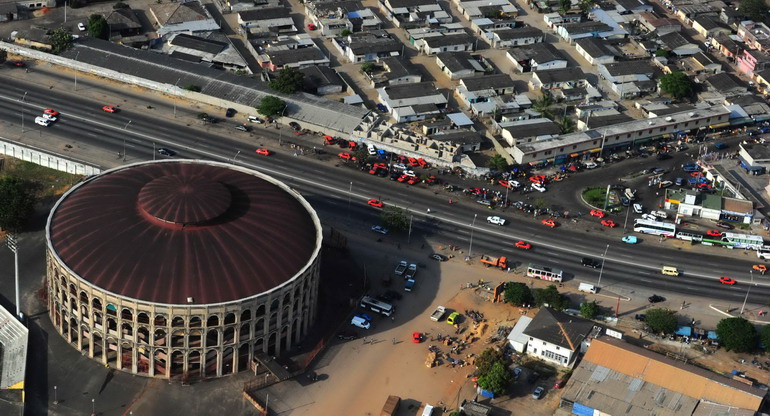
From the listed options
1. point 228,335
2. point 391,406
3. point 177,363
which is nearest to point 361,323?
point 391,406

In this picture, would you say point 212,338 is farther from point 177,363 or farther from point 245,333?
point 177,363

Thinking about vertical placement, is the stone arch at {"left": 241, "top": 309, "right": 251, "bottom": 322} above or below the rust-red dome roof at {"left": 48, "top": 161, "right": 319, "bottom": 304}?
below

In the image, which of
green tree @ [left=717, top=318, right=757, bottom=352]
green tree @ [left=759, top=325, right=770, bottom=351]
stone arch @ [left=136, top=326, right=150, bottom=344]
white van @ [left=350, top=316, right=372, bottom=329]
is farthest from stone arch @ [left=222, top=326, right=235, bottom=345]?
green tree @ [left=759, top=325, right=770, bottom=351]

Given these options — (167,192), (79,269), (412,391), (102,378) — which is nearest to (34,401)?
(102,378)

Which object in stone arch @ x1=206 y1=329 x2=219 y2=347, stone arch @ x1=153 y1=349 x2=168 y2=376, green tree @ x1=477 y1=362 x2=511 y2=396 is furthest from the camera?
green tree @ x1=477 y1=362 x2=511 y2=396

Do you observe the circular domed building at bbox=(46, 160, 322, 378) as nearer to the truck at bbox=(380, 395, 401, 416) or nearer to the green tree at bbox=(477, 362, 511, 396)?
→ the truck at bbox=(380, 395, 401, 416)

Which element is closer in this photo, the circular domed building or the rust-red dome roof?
the circular domed building

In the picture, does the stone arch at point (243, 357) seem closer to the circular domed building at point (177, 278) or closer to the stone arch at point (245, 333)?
the circular domed building at point (177, 278)

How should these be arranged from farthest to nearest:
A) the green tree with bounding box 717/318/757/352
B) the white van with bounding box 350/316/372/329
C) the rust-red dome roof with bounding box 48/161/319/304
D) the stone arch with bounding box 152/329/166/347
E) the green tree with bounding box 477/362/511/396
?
the white van with bounding box 350/316/372/329
the green tree with bounding box 717/318/757/352
the green tree with bounding box 477/362/511/396
the stone arch with bounding box 152/329/166/347
the rust-red dome roof with bounding box 48/161/319/304
